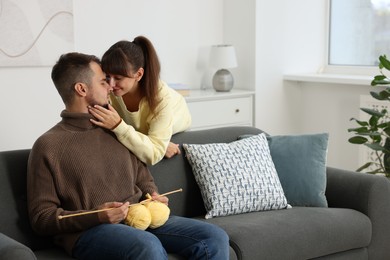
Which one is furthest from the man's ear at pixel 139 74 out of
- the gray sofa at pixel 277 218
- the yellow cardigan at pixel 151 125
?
the gray sofa at pixel 277 218

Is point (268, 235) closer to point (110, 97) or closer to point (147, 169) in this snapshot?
point (147, 169)

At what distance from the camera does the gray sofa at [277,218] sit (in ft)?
8.70

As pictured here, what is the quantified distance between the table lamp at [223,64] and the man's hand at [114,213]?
8.18 feet

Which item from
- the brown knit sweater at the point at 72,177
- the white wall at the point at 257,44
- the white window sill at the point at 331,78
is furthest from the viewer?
the white window sill at the point at 331,78

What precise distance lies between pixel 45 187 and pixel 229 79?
2.58 m

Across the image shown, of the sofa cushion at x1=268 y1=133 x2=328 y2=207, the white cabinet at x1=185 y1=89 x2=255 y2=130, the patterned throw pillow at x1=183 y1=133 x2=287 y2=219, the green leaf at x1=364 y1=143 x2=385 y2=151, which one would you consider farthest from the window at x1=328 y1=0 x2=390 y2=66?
the patterned throw pillow at x1=183 y1=133 x2=287 y2=219

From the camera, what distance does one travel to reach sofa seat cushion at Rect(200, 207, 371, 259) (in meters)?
2.79

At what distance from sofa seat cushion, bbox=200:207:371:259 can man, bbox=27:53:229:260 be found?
0.20 metres

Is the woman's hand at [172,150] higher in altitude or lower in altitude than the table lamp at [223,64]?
lower

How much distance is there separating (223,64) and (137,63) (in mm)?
2027

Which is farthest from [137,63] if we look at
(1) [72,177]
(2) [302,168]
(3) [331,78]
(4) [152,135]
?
(3) [331,78]

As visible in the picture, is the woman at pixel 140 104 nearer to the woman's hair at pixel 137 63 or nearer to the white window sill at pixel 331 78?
the woman's hair at pixel 137 63

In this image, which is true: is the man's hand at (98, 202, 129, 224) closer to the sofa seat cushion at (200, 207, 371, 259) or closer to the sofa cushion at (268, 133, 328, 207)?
the sofa seat cushion at (200, 207, 371, 259)

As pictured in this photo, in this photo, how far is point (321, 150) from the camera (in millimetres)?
3318
